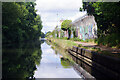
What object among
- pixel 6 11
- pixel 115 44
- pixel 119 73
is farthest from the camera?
pixel 6 11

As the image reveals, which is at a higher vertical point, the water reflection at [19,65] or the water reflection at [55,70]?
the water reflection at [19,65]

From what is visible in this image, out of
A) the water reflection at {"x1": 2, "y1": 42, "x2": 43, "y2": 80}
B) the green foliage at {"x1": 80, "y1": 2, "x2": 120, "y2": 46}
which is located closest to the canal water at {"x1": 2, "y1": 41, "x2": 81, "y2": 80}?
the water reflection at {"x1": 2, "y1": 42, "x2": 43, "y2": 80}

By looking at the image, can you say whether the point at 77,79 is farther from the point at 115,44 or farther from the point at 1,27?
the point at 1,27

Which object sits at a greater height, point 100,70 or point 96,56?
point 96,56

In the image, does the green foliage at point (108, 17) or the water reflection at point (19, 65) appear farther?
the green foliage at point (108, 17)

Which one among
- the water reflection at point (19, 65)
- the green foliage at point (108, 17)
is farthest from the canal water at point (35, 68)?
the green foliage at point (108, 17)

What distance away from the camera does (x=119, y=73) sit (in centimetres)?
750

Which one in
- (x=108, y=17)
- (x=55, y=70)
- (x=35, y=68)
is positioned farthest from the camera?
(x=108, y=17)

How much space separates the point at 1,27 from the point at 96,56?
909 inches

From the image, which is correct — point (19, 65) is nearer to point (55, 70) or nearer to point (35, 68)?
point (35, 68)

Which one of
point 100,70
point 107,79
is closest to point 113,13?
point 100,70

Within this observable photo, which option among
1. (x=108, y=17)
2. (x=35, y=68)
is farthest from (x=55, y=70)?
(x=108, y=17)

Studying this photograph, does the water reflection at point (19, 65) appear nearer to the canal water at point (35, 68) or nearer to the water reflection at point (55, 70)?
the canal water at point (35, 68)

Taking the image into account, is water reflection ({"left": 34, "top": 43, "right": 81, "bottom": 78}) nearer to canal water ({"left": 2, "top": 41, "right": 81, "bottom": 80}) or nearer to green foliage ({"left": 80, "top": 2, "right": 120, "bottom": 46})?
canal water ({"left": 2, "top": 41, "right": 81, "bottom": 80})
